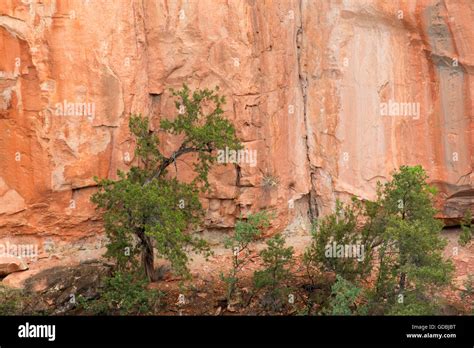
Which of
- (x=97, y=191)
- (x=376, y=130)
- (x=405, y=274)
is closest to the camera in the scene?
(x=405, y=274)

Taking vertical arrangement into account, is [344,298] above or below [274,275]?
below

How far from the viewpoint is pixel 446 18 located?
2561cm

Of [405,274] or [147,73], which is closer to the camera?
[405,274]

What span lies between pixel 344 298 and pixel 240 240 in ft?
9.48

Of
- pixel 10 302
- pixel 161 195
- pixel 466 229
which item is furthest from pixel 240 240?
pixel 466 229

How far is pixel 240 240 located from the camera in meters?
24.1

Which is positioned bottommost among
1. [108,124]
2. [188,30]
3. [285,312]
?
[285,312]

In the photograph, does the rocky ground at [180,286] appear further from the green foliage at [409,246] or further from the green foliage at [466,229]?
the green foliage at [409,246]

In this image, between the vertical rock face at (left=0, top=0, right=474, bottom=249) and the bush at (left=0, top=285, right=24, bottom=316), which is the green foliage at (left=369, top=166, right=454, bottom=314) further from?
the bush at (left=0, top=285, right=24, bottom=316)

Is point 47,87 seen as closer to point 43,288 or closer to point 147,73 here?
point 147,73

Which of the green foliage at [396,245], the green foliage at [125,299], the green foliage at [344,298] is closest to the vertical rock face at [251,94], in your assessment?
the green foliage at [396,245]

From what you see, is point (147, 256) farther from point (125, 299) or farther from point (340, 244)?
point (340, 244)

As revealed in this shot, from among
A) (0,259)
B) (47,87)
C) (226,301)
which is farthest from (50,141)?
(226,301)

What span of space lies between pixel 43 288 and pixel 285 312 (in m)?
5.36
